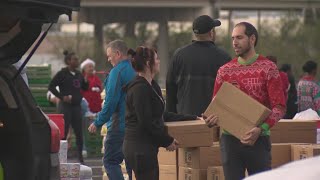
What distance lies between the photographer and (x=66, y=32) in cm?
3884

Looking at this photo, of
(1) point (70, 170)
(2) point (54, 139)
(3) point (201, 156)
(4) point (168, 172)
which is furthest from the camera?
(1) point (70, 170)

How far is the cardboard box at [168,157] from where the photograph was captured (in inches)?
395

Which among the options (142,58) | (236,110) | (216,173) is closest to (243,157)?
(236,110)

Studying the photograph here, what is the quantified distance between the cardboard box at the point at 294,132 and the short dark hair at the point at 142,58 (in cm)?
173

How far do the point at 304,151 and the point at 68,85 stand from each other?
9.26 m

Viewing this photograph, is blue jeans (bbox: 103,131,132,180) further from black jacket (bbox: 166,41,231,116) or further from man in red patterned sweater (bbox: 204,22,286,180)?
man in red patterned sweater (bbox: 204,22,286,180)

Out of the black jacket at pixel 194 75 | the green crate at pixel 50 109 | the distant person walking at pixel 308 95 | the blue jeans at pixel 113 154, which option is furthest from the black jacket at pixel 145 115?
the green crate at pixel 50 109

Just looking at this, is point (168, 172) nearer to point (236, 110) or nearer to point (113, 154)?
point (113, 154)

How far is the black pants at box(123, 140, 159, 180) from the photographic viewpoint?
29.3 feet

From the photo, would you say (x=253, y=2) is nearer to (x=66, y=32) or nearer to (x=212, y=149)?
(x=66, y=32)

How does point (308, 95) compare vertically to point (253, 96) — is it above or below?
below

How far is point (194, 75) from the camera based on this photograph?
10359 millimetres

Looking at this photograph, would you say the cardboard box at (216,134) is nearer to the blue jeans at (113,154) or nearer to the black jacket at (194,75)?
the black jacket at (194,75)

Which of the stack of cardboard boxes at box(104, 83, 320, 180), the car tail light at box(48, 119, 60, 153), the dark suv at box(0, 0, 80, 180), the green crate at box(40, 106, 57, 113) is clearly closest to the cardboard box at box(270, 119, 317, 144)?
the stack of cardboard boxes at box(104, 83, 320, 180)
